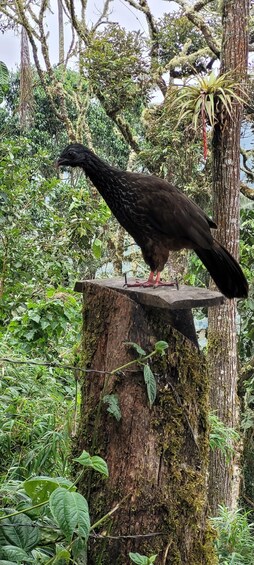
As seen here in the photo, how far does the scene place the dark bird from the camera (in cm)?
204

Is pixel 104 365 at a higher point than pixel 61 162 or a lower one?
lower

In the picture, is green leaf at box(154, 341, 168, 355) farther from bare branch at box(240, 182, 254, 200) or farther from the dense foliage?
bare branch at box(240, 182, 254, 200)

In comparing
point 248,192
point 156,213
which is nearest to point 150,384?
point 156,213

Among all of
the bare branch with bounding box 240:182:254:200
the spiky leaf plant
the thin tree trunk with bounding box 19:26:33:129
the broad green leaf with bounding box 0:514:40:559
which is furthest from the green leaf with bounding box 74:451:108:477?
the thin tree trunk with bounding box 19:26:33:129

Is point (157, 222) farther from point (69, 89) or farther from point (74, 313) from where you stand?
point (69, 89)

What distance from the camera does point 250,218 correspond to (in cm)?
512

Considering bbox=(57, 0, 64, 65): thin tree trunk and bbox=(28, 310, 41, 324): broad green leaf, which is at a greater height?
bbox=(57, 0, 64, 65): thin tree trunk

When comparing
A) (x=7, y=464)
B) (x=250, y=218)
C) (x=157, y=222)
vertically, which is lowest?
(x=7, y=464)

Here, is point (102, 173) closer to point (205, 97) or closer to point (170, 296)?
point (170, 296)

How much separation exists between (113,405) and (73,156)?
2.72ft

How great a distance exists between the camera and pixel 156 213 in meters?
2.08

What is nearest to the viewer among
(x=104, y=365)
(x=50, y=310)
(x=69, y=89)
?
(x=104, y=365)

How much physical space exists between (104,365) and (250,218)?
12.0ft

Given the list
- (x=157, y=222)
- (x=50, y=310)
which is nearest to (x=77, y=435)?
(x=157, y=222)
